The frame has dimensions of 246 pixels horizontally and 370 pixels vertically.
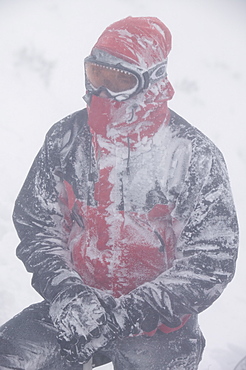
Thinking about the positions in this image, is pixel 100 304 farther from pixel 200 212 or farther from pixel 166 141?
pixel 166 141

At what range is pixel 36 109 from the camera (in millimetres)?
5570

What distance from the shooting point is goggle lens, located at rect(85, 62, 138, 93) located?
219 centimetres

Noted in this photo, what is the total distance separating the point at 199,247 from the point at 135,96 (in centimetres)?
58

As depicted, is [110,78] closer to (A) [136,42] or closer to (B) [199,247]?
(A) [136,42]

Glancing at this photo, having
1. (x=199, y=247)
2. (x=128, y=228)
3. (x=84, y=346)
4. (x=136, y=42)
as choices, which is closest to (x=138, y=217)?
(x=128, y=228)

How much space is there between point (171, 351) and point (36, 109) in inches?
143

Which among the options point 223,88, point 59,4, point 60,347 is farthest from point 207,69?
point 60,347

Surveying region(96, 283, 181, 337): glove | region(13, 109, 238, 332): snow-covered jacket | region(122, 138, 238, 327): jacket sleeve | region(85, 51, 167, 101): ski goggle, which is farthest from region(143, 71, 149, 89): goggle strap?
region(96, 283, 181, 337): glove

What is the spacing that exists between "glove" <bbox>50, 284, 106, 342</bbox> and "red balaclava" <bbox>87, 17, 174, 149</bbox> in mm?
567

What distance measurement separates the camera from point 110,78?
87.4 inches

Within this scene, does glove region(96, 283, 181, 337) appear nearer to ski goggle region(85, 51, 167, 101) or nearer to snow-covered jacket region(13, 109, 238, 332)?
snow-covered jacket region(13, 109, 238, 332)

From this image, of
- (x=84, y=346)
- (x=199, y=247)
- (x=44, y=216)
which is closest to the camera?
(x=84, y=346)

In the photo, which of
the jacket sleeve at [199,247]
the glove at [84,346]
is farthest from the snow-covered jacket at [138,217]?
the glove at [84,346]

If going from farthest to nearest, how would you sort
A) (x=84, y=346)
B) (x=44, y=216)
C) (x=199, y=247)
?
1. (x=44, y=216)
2. (x=199, y=247)
3. (x=84, y=346)
